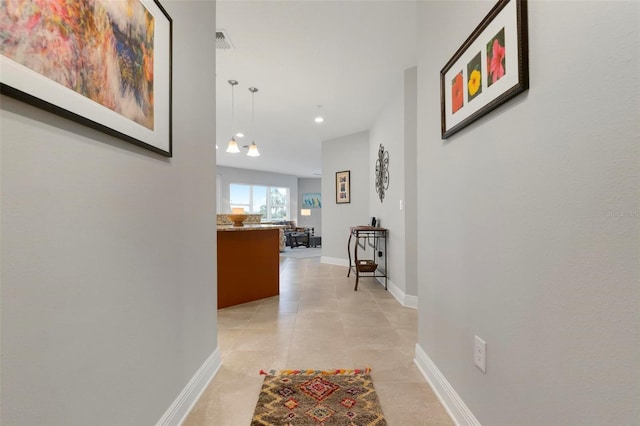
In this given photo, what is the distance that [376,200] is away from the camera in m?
4.62

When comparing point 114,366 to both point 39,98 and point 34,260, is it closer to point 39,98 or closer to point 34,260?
point 34,260

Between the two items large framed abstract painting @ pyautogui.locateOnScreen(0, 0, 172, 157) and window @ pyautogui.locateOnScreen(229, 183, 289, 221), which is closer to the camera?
large framed abstract painting @ pyautogui.locateOnScreen(0, 0, 172, 157)

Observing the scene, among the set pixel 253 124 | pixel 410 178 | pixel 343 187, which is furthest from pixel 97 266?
pixel 343 187

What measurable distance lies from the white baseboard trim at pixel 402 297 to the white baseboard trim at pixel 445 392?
1278 millimetres

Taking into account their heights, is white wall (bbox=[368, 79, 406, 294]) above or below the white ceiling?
below

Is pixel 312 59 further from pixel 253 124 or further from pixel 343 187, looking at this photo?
pixel 343 187

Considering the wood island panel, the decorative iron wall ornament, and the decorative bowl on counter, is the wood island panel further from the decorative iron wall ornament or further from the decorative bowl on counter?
the decorative iron wall ornament

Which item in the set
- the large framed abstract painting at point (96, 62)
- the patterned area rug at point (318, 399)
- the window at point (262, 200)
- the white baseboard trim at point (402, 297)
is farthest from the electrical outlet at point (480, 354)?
the window at point (262, 200)

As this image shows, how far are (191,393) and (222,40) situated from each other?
2722mm

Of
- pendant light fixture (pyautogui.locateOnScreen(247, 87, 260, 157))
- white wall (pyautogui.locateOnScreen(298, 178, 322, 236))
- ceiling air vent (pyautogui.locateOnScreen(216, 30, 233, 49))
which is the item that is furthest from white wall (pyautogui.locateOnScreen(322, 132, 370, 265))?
A: white wall (pyautogui.locateOnScreen(298, 178, 322, 236))

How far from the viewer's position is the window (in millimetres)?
9742

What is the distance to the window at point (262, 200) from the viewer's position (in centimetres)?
974

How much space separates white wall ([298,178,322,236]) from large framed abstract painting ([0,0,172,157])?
1022 cm

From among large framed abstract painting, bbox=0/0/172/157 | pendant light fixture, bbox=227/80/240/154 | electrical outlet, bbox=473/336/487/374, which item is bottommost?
electrical outlet, bbox=473/336/487/374
